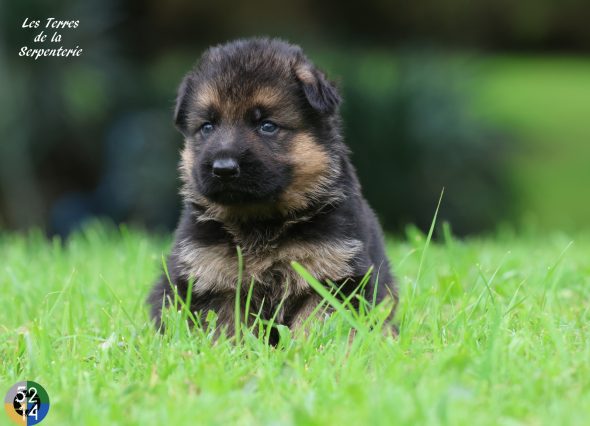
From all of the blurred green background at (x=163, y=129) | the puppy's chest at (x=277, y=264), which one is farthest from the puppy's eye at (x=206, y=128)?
the blurred green background at (x=163, y=129)

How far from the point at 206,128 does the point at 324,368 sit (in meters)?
1.58

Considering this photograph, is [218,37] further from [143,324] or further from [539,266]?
[143,324]

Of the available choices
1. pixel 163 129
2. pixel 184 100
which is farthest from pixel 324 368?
pixel 163 129

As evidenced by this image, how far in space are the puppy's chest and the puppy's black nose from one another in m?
0.37

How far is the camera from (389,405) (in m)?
2.51

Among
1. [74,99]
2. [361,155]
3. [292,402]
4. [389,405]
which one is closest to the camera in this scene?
[389,405]

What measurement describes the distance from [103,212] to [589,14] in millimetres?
11491

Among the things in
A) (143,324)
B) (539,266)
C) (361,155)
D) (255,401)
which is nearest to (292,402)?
(255,401)

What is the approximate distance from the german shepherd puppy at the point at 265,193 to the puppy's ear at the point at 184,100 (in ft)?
0.04

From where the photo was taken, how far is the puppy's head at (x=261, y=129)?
386 centimetres

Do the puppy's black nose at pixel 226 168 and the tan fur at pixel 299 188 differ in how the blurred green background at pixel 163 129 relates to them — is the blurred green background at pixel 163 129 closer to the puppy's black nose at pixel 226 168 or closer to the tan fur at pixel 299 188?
the tan fur at pixel 299 188

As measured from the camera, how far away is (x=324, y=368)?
299 cm

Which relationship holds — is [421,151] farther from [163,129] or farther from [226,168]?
[226,168]

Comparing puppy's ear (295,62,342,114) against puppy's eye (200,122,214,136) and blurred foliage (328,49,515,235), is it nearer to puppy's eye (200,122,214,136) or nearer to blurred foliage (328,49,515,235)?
puppy's eye (200,122,214,136)
